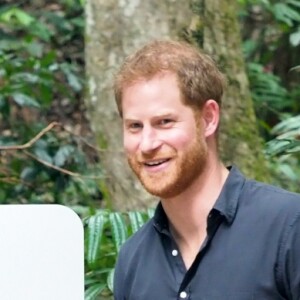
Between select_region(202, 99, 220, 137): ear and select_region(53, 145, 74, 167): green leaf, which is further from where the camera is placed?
select_region(53, 145, 74, 167): green leaf

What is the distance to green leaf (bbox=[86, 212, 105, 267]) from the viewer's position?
2781 millimetres

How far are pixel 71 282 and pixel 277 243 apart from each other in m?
0.42

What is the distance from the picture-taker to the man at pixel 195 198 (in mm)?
1978

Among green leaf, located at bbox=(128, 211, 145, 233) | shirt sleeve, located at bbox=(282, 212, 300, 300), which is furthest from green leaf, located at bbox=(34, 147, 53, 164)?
shirt sleeve, located at bbox=(282, 212, 300, 300)

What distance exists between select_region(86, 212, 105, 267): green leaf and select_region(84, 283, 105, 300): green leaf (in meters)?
0.07

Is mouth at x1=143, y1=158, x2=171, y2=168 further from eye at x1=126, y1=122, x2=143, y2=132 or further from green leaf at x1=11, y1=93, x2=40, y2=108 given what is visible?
green leaf at x1=11, y1=93, x2=40, y2=108

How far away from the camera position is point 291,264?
6.41 ft

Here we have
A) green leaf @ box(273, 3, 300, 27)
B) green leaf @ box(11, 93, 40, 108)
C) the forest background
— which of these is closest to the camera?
the forest background

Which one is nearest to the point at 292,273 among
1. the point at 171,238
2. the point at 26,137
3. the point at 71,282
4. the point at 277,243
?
the point at 277,243

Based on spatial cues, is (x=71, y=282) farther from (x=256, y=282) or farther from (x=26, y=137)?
(x=26, y=137)

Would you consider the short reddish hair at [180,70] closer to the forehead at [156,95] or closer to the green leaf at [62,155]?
the forehead at [156,95]

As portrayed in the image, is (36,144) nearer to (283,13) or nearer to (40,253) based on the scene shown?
(283,13)

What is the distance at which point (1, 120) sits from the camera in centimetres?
487

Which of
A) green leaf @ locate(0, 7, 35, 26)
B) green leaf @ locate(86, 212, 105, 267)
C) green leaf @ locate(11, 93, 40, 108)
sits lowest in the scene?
green leaf @ locate(86, 212, 105, 267)
